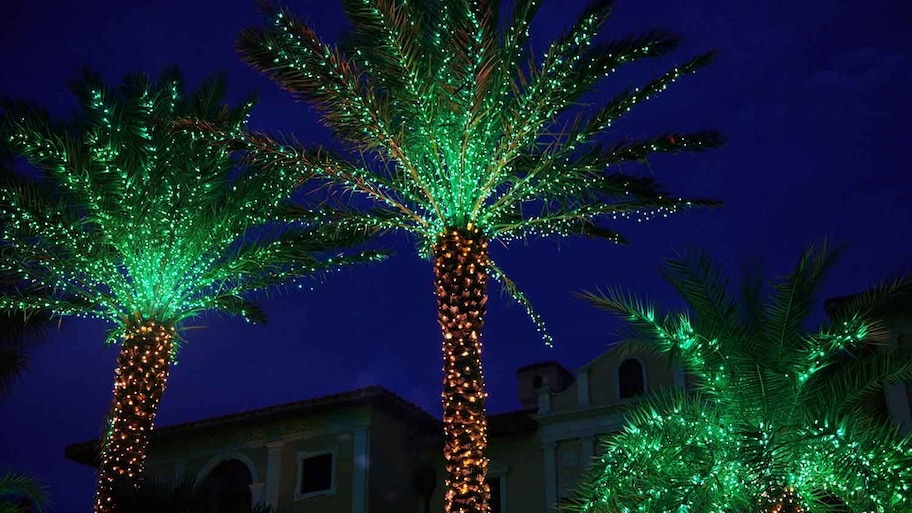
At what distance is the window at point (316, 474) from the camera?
83.3 feet

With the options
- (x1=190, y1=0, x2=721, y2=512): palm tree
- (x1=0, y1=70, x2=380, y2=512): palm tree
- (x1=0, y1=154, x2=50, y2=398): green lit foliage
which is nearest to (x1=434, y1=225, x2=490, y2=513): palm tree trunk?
(x1=190, y1=0, x2=721, y2=512): palm tree

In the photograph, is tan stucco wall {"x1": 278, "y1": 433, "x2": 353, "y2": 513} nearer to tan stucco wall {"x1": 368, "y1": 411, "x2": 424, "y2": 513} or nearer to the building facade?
the building facade

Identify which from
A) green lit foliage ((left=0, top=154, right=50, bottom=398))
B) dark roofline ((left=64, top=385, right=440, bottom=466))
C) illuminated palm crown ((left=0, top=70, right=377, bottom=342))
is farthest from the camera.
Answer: dark roofline ((left=64, top=385, right=440, bottom=466))

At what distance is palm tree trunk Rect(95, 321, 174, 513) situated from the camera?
575 inches

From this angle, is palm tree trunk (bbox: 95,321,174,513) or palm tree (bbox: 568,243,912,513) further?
palm tree trunk (bbox: 95,321,174,513)

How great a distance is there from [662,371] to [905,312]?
5.57m

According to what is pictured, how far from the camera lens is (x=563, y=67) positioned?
1251 cm

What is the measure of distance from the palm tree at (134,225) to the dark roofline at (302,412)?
9.12m

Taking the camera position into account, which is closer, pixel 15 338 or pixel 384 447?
pixel 15 338

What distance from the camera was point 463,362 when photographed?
38.9 ft

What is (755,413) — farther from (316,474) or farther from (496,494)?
(316,474)

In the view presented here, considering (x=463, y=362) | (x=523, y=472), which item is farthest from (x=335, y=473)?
(x=463, y=362)

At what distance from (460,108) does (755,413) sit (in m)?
5.54

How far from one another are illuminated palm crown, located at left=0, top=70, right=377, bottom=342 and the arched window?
383 inches
